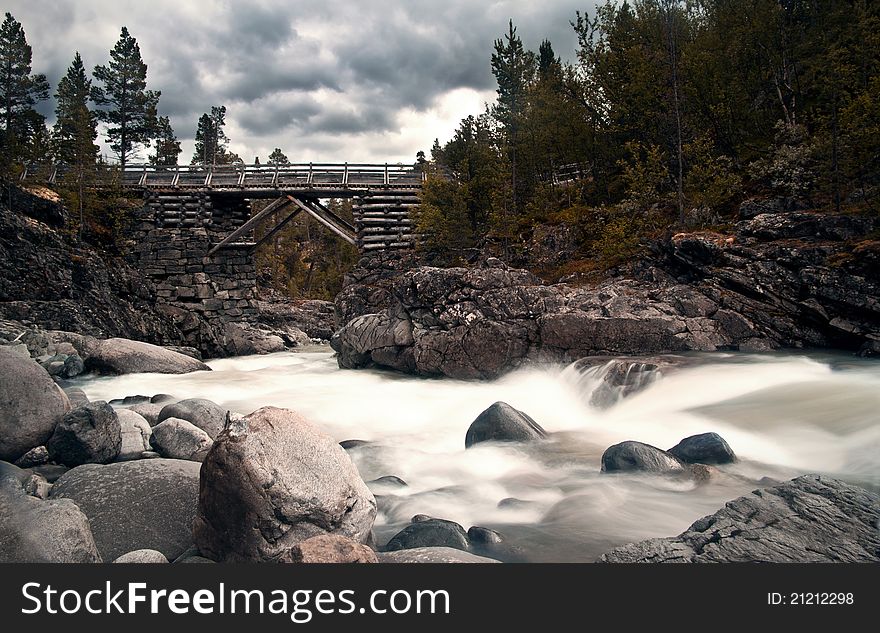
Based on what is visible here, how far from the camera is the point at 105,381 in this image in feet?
56.6

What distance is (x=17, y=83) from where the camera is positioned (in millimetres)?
40438

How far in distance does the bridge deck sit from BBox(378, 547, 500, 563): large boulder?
28860 mm

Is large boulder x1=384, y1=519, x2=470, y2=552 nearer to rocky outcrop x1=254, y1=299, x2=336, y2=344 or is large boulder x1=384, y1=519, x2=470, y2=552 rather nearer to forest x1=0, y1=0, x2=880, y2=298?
forest x1=0, y1=0, x2=880, y2=298

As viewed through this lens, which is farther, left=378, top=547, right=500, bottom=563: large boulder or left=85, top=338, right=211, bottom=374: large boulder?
left=85, top=338, right=211, bottom=374: large boulder

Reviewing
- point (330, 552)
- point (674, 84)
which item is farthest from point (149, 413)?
point (674, 84)

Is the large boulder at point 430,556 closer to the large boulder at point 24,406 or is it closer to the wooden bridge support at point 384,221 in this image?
the large boulder at point 24,406

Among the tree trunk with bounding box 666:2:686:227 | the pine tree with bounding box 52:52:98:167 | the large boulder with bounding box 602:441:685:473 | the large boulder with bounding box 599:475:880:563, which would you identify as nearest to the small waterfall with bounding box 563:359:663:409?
the large boulder with bounding box 602:441:685:473

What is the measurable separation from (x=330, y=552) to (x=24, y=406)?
6450mm

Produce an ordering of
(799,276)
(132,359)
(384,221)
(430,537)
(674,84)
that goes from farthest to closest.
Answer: (384,221) < (674,84) < (132,359) < (799,276) < (430,537)

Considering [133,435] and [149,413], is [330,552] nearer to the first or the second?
[133,435]

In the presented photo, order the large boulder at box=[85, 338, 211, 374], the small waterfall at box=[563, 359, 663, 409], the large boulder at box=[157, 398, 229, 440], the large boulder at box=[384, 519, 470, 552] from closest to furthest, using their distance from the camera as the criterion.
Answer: the large boulder at box=[384, 519, 470, 552] < the large boulder at box=[157, 398, 229, 440] < the small waterfall at box=[563, 359, 663, 409] < the large boulder at box=[85, 338, 211, 374]

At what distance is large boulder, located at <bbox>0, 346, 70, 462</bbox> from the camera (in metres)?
8.01
